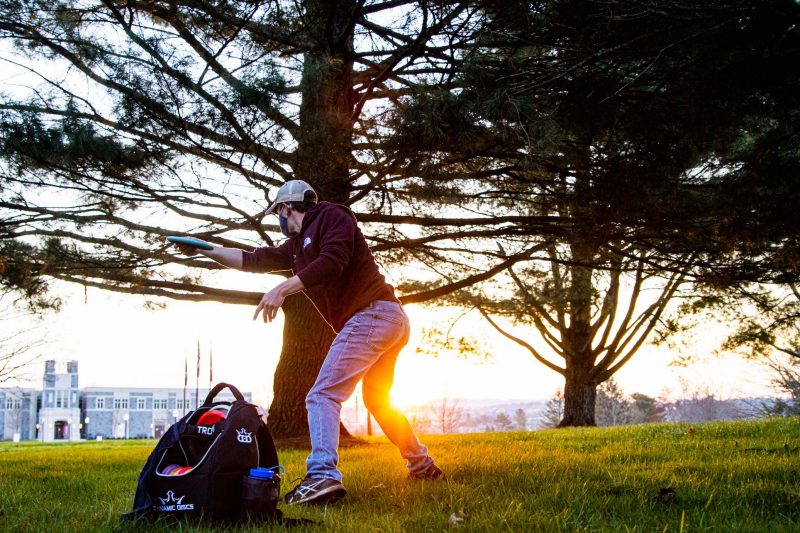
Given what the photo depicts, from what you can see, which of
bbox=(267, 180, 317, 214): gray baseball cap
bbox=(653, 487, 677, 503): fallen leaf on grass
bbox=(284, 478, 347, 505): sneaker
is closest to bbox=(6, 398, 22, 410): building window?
bbox=(267, 180, 317, 214): gray baseball cap

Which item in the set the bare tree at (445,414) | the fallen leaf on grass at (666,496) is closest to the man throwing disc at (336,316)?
the fallen leaf on grass at (666,496)

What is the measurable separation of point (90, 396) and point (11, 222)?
78081mm

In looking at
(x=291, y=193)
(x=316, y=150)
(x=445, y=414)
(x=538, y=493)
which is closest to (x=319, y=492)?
(x=538, y=493)

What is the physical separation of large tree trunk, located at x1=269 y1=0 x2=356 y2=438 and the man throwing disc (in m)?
2.57

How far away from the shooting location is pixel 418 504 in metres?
3.03

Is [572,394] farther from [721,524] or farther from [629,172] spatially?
[721,524]

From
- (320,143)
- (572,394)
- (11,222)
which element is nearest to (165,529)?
(320,143)

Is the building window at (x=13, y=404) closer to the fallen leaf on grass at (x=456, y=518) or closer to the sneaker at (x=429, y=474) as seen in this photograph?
the sneaker at (x=429, y=474)

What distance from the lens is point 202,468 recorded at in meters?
2.62

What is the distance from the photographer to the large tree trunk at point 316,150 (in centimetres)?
609

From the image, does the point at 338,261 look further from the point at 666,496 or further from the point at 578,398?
the point at 578,398

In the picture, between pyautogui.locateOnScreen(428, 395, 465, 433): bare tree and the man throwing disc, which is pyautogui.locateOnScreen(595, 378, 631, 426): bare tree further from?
the man throwing disc

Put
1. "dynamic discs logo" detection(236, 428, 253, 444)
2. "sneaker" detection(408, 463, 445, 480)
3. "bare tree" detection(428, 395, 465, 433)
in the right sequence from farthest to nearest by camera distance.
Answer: "bare tree" detection(428, 395, 465, 433), "sneaker" detection(408, 463, 445, 480), "dynamic discs logo" detection(236, 428, 253, 444)

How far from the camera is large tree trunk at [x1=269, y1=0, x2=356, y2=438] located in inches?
240
